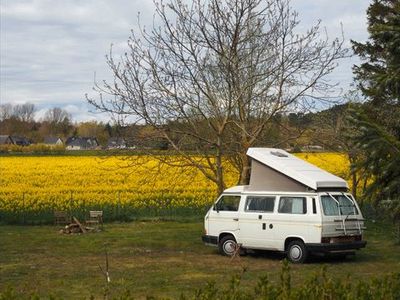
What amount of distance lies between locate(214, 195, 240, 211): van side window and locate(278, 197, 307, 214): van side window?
142 centimetres

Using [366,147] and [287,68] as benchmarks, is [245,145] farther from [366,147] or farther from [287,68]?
[366,147]

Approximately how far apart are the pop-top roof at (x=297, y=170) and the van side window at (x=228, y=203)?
129cm

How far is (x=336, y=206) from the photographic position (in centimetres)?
1652

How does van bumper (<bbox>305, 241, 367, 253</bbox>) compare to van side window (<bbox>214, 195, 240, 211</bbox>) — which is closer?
van bumper (<bbox>305, 241, 367, 253</bbox>)

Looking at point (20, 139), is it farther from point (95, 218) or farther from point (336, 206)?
point (336, 206)

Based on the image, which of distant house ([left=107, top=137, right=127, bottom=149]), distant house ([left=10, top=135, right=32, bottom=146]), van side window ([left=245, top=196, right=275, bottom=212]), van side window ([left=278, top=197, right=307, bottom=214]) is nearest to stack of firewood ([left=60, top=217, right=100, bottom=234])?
distant house ([left=107, top=137, right=127, bottom=149])

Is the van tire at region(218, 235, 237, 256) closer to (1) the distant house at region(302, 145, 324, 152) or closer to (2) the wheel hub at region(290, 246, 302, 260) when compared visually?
(2) the wheel hub at region(290, 246, 302, 260)

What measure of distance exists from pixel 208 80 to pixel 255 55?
159 centimetres

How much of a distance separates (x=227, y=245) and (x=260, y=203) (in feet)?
4.87

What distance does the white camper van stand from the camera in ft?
53.6

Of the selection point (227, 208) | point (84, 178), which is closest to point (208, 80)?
point (227, 208)

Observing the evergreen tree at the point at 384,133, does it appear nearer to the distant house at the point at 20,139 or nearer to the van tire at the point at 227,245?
the van tire at the point at 227,245

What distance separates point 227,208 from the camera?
18.1 metres


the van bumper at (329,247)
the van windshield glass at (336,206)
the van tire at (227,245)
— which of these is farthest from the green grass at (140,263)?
the van windshield glass at (336,206)
